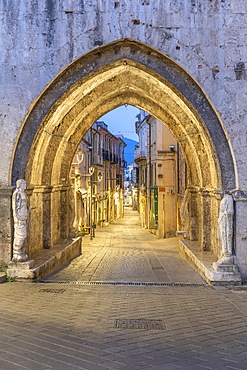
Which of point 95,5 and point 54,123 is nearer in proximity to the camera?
point 95,5

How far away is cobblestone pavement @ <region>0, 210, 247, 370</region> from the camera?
15.8 feet

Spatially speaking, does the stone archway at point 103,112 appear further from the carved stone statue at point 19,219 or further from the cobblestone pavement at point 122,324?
the cobblestone pavement at point 122,324

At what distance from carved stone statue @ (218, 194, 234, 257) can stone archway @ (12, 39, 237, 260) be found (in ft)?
1.75

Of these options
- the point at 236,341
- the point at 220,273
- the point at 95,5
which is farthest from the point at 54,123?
the point at 236,341

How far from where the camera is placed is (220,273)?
864 centimetres

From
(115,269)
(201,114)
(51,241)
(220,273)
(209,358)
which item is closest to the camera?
(209,358)

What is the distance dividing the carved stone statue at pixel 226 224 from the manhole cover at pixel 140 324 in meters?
2.91

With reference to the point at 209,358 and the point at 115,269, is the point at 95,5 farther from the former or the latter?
the point at 209,358

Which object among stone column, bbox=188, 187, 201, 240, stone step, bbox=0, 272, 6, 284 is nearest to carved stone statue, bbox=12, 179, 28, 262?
stone step, bbox=0, 272, 6, 284

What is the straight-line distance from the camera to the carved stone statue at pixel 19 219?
8.92 meters

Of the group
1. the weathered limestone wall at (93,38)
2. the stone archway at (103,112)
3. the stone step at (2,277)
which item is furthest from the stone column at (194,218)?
the stone step at (2,277)

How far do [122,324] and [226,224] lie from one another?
135 inches

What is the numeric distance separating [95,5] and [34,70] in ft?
6.00

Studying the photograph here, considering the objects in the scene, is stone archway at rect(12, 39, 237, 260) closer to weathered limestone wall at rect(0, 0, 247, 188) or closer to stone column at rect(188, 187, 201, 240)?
stone column at rect(188, 187, 201, 240)
